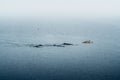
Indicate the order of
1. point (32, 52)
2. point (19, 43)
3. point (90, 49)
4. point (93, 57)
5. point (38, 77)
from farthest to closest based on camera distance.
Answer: point (19, 43) < point (90, 49) < point (32, 52) < point (93, 57) < point (38, 77)

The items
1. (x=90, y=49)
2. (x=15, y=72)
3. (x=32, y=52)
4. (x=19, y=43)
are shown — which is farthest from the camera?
(x=19, y=43)

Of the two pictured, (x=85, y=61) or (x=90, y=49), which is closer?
(x=85, y=61)

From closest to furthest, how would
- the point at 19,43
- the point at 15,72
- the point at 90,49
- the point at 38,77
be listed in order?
the point at 38,77
the point at 15,72
the point at 90,49
the point at 19,43

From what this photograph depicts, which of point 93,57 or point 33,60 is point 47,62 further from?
point 93,57

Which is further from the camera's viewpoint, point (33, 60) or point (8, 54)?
point (8, 54)

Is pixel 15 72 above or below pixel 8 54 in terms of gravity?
below

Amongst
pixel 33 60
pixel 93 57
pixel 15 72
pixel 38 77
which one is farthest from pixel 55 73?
pixel 93 57

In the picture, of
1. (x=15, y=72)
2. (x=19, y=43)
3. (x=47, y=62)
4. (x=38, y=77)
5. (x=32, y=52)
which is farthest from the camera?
(x=19, y=43)

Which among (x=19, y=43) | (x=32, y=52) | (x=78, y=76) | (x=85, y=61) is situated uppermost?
(x=19, y=43)

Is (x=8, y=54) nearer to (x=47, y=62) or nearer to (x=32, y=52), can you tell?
(x=32, y=52)

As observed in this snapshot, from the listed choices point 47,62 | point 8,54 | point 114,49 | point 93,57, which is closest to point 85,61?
point 93,57
